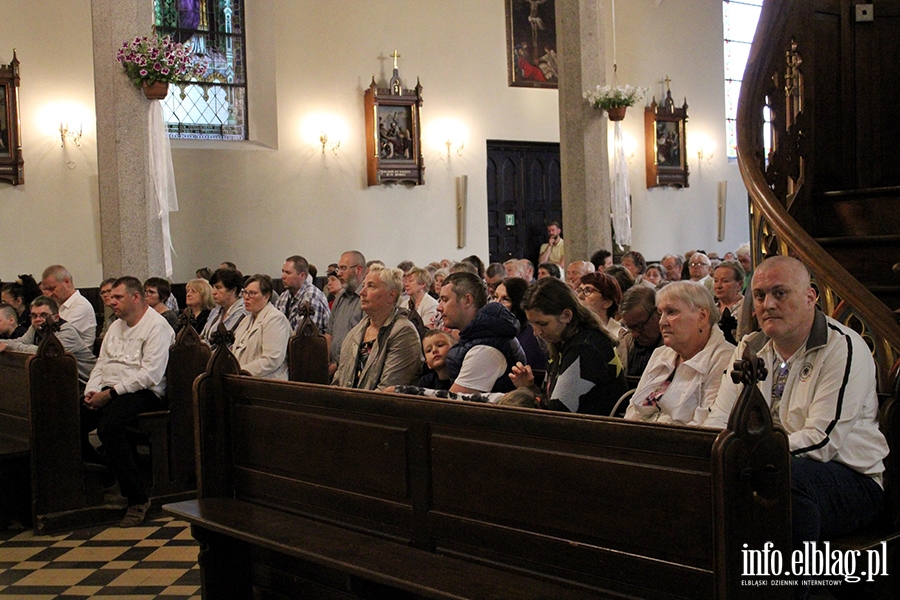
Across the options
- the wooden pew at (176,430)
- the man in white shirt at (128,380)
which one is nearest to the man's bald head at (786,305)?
the wooden pew at (176,430)

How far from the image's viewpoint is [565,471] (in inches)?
112

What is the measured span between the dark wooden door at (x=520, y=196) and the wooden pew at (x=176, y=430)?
895 cm

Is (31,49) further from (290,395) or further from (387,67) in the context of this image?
(290,395)

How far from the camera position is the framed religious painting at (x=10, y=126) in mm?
11016

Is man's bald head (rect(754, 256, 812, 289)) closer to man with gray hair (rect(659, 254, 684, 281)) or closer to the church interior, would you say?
the church interior

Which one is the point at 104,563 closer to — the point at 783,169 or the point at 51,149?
the point at 783,169

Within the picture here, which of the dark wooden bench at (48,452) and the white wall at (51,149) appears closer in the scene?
the dark wooden bench at (48,452)

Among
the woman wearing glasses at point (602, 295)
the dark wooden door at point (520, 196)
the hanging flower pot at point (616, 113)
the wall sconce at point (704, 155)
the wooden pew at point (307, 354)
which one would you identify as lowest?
the wooden pew at point (307, 354)

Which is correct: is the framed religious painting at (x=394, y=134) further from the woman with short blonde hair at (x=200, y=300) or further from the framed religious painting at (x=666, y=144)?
the woman with short blonde hair at (x=200, y=300)

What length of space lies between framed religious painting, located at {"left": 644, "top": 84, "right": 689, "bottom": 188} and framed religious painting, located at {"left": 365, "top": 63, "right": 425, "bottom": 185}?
424 centimetres

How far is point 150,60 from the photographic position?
28.0 feet

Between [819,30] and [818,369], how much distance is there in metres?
3.23

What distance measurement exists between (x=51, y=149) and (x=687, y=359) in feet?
32.1

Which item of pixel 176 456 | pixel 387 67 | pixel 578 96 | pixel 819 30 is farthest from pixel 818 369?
pixel 387 67
